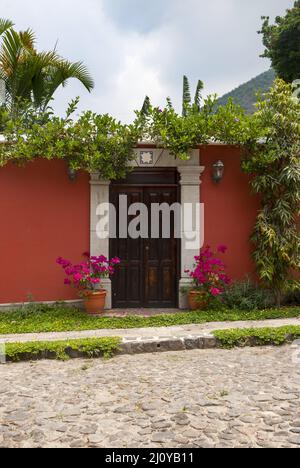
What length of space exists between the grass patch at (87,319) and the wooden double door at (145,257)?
2.61ft

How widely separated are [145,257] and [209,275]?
1250mm

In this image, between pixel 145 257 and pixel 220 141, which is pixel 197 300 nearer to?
pixel 145 257

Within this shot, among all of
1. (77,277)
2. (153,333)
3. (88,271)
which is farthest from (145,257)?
(153,333)

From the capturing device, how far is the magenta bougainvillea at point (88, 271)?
713cm

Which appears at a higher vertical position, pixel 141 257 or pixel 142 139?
pixel 142 139

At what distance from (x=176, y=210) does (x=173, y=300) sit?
1640 mm

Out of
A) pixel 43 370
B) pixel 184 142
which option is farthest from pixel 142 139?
pixel 43 370

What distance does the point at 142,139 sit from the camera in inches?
294

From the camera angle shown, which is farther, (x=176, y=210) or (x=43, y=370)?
(x=176, y=210)

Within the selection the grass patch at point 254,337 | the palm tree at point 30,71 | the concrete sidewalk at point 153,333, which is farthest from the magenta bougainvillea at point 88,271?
the palm tree at point 30,71

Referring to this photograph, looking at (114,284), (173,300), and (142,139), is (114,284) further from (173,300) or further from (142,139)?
(142,139)

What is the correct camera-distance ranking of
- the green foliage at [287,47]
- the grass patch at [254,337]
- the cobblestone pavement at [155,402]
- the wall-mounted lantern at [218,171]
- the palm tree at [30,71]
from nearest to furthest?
the cobblestone pavement at [155,402], the grass patch at [254,337], the wall-mounted lantern at [218,171], the palm tree at [30,71], the green foliage at [287,47]

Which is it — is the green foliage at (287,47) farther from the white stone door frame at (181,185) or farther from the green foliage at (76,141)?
the green foliage at (76,141)

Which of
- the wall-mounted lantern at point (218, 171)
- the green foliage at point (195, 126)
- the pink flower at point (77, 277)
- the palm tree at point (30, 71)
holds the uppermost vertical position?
the palm tree at point (30, 71)
